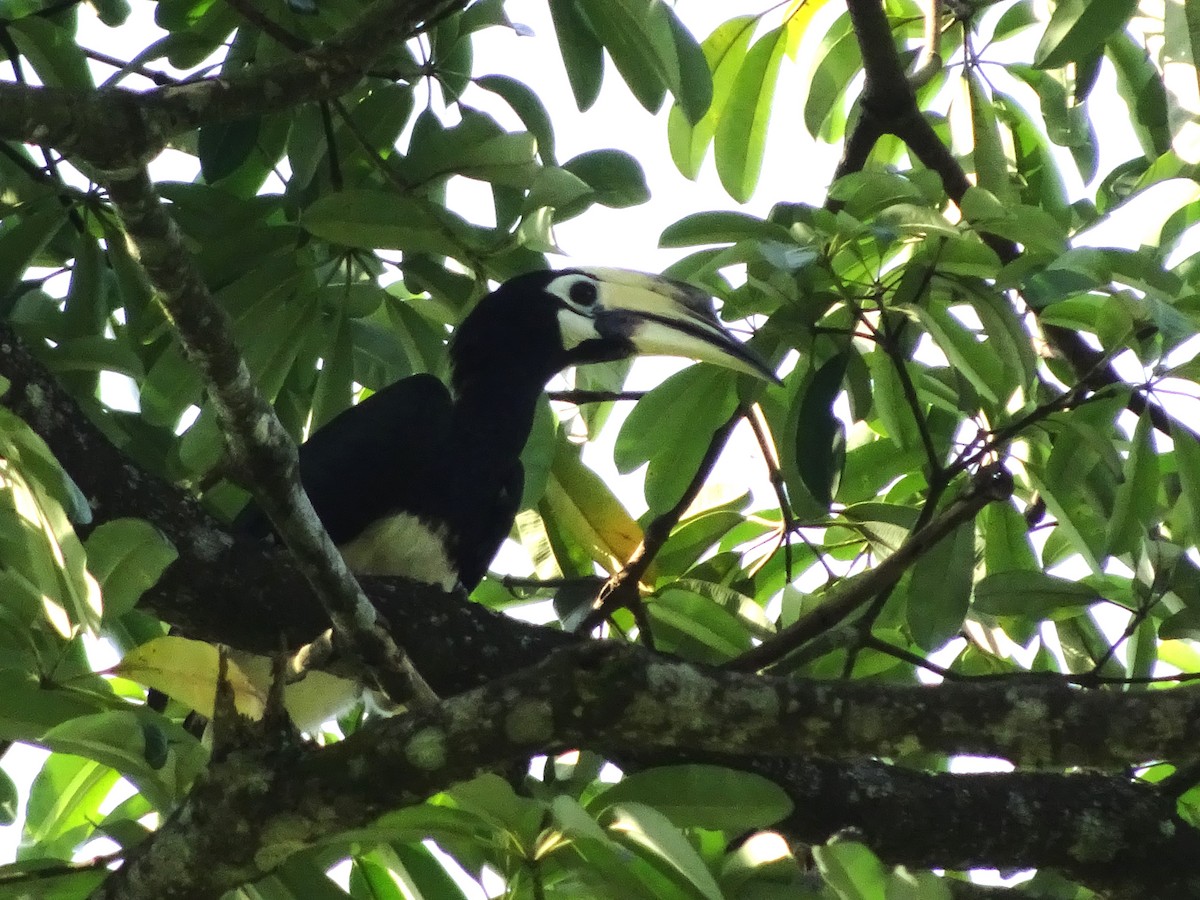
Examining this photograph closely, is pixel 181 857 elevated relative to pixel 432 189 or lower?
lower

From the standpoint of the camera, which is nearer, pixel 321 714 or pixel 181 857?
pixel 181 857

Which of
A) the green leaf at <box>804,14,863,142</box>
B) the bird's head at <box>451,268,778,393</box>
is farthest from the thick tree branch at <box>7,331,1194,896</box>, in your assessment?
the green leaf at <box>804,14,863,142</box>

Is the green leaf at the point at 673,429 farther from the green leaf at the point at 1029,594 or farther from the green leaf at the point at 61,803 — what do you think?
the green leaf at the point at 61,803

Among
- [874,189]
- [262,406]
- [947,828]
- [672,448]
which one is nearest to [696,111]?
[874,189]

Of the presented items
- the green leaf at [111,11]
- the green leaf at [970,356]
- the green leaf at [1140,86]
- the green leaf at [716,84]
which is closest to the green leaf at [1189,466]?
the green leaf at [970,356]

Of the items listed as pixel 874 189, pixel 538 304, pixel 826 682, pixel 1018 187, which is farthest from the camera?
pixel 538 304

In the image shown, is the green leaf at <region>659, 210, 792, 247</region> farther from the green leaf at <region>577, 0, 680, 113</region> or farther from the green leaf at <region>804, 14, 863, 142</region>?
the green leaf at <region>804, 14, 863, 142</region>

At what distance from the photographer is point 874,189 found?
2.16 meters

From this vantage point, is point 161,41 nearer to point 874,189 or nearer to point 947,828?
point 874,189

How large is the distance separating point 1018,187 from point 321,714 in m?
1.83

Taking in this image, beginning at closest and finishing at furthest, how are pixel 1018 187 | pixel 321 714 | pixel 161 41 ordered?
1. pixel 161 41
2. pixel 1018 187
3. pixel 321 714

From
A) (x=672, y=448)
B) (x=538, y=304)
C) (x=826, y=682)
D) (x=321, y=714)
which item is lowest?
(x=826, y=682)

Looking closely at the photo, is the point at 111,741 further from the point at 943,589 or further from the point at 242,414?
the point at 943,589

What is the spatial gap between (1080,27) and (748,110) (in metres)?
0.92
